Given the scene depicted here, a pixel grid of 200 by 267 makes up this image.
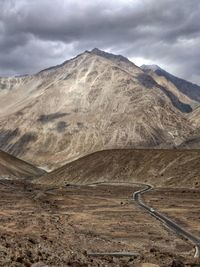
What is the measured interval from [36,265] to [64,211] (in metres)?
43.3

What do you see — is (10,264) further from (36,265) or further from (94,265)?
(94,265)

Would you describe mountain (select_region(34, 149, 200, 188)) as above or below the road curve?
above

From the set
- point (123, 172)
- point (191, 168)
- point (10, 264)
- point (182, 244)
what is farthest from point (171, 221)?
point (123, 172)

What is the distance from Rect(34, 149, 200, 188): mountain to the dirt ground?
29.8 m

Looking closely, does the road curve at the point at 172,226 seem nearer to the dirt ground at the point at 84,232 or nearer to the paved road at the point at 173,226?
the paved road at the point at 173,226

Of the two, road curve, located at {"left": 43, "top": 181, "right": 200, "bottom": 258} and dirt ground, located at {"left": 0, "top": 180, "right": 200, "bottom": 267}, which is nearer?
dirt ground, located at {"left": 0, "top": 180, "right": 200, "bottom": 267}

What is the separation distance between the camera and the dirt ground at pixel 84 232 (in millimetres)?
28000

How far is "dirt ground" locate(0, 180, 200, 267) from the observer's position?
91.9 feet

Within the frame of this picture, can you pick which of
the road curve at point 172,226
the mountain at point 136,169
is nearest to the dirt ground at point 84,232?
the road curve at point 172,226

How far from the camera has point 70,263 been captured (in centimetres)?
2595

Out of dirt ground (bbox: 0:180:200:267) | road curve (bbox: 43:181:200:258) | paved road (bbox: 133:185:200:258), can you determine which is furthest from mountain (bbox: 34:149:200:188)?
paved road (bbox: 133:185:200:258)

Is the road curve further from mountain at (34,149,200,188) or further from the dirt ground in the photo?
mountain at (34,149,200,188)

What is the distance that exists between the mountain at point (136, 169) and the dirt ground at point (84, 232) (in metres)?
29.8

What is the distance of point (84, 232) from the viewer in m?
48.1
